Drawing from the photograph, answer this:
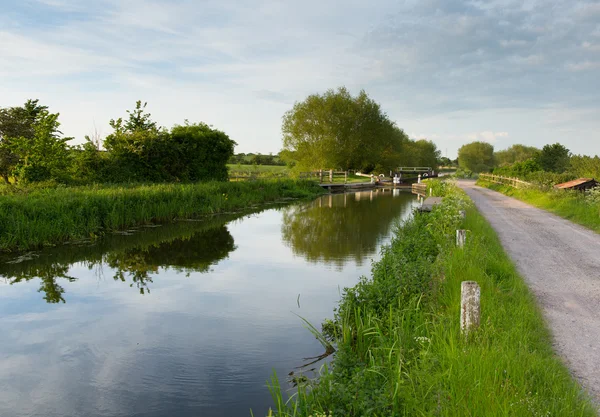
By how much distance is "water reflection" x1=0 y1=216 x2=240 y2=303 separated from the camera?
10758 mm

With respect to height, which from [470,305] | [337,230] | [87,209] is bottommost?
[337,230]

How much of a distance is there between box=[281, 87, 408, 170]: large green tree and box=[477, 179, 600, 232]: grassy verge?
32708mm

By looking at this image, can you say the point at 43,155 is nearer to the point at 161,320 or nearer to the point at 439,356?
the point at 161,320

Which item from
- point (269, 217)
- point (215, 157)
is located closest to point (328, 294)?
point (269, 217)

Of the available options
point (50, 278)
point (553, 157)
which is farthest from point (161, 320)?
point (553, 157)

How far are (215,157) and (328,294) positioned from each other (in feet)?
71.2

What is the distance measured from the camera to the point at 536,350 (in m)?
5.11

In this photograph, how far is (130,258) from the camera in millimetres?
12914

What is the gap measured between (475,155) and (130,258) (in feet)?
408

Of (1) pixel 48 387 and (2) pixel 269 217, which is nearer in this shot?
(1) pixel 48 387

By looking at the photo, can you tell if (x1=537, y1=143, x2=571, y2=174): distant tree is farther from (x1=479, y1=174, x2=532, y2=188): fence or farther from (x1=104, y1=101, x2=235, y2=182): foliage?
(x1=104, y1=101, x2=235, y2=182): foliage

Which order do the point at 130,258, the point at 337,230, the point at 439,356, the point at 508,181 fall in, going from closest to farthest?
the point at 439,356
the point at 130,258
the point at 337,230
the point at 508,181

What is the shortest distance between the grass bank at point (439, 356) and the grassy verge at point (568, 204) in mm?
10103

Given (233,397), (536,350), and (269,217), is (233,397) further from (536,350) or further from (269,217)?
(269,217)
